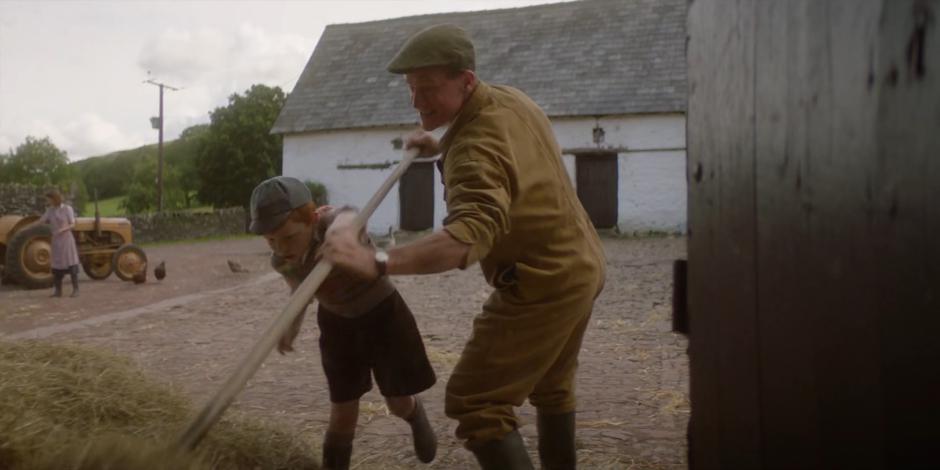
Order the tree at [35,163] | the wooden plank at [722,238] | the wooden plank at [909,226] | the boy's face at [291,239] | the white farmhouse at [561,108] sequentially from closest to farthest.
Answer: the wooden plank at [909,226], the wooden plank at [722,238], the boy's face at [291,239], the white farmhouse at [561,108], the tree at [35,163]

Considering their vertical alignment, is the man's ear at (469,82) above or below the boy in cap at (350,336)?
above

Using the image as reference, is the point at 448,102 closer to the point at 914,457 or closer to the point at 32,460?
the point at 32,460

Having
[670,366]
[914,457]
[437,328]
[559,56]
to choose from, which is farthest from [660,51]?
[914,457]

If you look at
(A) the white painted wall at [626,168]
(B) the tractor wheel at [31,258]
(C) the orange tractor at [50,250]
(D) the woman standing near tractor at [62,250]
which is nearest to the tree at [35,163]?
(A) the white painted wall at [626,168]

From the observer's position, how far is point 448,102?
254 centimetres

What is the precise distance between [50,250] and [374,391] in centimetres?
884

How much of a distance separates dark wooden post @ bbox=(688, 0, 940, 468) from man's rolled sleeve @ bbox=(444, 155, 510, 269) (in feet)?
2.29

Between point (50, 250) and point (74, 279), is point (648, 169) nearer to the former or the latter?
point (50, 250)

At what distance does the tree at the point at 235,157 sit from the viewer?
38.9 m

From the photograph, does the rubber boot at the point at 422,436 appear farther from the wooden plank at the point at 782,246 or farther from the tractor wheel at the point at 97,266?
the tractor wheel at the point at 97,266

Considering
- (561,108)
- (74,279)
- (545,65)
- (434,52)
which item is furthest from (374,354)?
(545,65)

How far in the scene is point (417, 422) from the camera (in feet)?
11.2

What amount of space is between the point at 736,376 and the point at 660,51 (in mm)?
22462

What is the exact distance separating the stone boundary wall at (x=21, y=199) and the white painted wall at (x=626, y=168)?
23.8 feet
